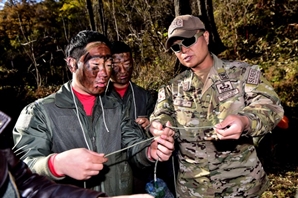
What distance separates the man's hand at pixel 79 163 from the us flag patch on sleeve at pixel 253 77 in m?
1.56

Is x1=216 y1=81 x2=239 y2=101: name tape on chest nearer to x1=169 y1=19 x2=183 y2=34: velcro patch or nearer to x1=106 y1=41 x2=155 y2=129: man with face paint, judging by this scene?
x1=169 y1=19 x2=183 y2=34: velcro patch

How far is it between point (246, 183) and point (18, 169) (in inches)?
79.5

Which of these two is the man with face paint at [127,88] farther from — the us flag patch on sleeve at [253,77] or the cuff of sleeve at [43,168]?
the cuff of sleeve at [43,168]

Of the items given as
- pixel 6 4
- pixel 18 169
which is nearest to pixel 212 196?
pixel 18 169

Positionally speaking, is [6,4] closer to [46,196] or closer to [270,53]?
[270,53]

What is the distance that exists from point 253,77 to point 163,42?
12057mm

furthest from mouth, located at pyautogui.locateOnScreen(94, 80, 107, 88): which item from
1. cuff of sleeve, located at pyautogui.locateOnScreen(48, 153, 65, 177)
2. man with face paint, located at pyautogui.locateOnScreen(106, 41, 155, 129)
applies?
man with face paint, located at pyautogui.locateOnScreen(106, 41, 155, 129)

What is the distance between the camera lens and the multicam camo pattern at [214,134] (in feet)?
9.04

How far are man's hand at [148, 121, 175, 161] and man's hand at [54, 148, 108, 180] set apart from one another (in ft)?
2.26

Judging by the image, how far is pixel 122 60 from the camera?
435 cm

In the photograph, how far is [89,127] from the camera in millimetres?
2592

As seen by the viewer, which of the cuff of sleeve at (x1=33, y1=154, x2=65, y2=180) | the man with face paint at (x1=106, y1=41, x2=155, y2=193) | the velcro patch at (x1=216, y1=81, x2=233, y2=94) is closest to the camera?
the cuff of sleeve at (x1=33, y1=154, x2=65, y2=180)

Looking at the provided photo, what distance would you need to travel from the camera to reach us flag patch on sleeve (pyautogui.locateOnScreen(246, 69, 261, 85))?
8.84 feet

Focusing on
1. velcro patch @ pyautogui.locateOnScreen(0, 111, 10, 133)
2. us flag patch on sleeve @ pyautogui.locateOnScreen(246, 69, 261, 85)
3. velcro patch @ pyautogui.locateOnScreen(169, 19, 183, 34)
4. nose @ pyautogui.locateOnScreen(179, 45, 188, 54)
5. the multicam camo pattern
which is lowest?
the multicam camo pattern
